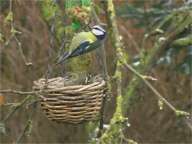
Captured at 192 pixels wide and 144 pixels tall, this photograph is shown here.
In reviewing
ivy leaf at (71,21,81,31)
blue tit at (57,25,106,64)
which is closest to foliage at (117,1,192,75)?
ivy leaf at (71,21,81,31)

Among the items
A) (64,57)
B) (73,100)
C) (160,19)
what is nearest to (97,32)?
(64,57)

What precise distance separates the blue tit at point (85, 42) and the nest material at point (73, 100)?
0.11 meters

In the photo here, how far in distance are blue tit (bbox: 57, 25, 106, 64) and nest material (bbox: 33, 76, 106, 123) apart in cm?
11

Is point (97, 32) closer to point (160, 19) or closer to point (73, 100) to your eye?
point (73, 100)

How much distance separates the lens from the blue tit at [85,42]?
180 centimetres

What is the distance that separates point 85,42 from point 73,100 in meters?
0.20

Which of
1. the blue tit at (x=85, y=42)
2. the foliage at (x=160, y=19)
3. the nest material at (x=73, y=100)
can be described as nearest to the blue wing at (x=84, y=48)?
the blue tit at (x=85, y=42)

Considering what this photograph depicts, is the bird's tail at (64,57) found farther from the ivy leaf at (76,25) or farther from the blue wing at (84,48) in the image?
the ivy leaf at (76,25)

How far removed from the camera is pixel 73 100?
1.84 meters

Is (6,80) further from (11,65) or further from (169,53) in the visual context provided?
(169,53)

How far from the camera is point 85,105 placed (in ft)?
6.14

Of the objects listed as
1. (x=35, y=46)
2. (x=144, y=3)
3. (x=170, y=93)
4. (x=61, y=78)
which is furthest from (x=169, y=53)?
(x=61, y=78)

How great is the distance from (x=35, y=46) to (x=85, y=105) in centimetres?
309

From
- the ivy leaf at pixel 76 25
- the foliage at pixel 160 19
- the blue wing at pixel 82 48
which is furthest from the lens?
the foliage at pixel 160 19
